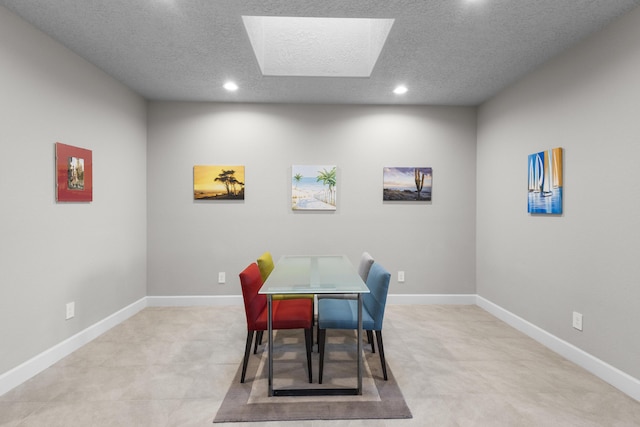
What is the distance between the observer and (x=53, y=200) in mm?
2520

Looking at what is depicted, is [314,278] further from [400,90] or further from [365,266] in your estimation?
[400,90]

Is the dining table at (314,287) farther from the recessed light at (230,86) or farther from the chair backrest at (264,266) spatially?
the recessed light at (230,86)

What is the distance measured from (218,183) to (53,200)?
1.69 metres

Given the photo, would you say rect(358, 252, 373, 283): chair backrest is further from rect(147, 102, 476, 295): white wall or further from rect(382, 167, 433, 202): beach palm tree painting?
rect(382, 167, 433, 202): beach palm tree painting

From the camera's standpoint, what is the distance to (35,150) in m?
2.36

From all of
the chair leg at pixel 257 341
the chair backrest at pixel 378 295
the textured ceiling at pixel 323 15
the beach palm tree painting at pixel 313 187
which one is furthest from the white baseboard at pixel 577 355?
the chair leg at pixel 257 341

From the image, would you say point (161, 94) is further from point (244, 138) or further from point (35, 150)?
point (35, 150)

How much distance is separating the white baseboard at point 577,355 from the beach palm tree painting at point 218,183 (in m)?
3.36

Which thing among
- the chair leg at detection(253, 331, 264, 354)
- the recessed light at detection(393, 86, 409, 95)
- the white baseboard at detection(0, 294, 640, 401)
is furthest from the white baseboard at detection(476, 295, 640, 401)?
the recessed light at detection(393, 86, 409, 95)

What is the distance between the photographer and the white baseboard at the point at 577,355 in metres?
Answer: 2.11

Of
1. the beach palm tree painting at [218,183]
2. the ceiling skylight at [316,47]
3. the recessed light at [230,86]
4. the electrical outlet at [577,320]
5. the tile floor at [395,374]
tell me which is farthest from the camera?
the beach palm tree painting at [218,183]

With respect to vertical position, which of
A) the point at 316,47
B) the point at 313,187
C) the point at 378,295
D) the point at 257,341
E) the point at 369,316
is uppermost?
the point at 316,47

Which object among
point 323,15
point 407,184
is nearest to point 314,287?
point 323,15

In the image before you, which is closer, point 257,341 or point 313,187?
point 257,341
